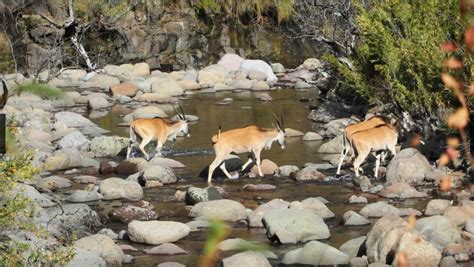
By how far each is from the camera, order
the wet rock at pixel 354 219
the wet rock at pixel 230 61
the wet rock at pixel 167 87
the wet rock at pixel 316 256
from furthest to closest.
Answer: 1. the wet rock at pixel 230 61
2. the wet rock at pixel 167 87
3. the wet rock at pixel 354 219
4. the wet rock at pixel 316 256

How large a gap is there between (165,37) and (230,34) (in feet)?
14.8

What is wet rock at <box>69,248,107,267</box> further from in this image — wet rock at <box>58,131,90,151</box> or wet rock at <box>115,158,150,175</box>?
wet rock at <box>58,131,90,151</box>

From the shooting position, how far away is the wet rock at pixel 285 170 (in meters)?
19.9

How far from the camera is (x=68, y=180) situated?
64.0 feet

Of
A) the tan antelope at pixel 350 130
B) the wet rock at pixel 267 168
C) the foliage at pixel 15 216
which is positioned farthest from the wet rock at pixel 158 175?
the foliage at pixel 15 216

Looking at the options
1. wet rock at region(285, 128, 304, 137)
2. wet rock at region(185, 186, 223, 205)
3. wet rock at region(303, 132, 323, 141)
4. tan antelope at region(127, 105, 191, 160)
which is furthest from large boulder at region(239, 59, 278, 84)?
wet rock at region(185, 186, 223, 205)

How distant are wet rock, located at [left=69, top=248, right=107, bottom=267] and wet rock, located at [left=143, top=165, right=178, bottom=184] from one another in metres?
7.11

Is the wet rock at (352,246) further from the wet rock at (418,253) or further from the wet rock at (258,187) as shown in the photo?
the wet rock at (258,187)

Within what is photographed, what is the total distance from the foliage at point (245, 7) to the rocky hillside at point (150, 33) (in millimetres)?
92

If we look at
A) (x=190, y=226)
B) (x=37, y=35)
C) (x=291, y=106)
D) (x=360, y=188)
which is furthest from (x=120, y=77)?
(x=190, y=226)

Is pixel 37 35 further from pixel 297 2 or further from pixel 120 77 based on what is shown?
pixel 297 2

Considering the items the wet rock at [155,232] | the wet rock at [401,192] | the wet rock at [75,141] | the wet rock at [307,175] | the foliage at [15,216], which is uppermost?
the foliage at [15,216]

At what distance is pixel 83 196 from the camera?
1723 cm

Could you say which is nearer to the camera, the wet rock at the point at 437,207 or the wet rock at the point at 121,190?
the wet rock at the point at 437,207
